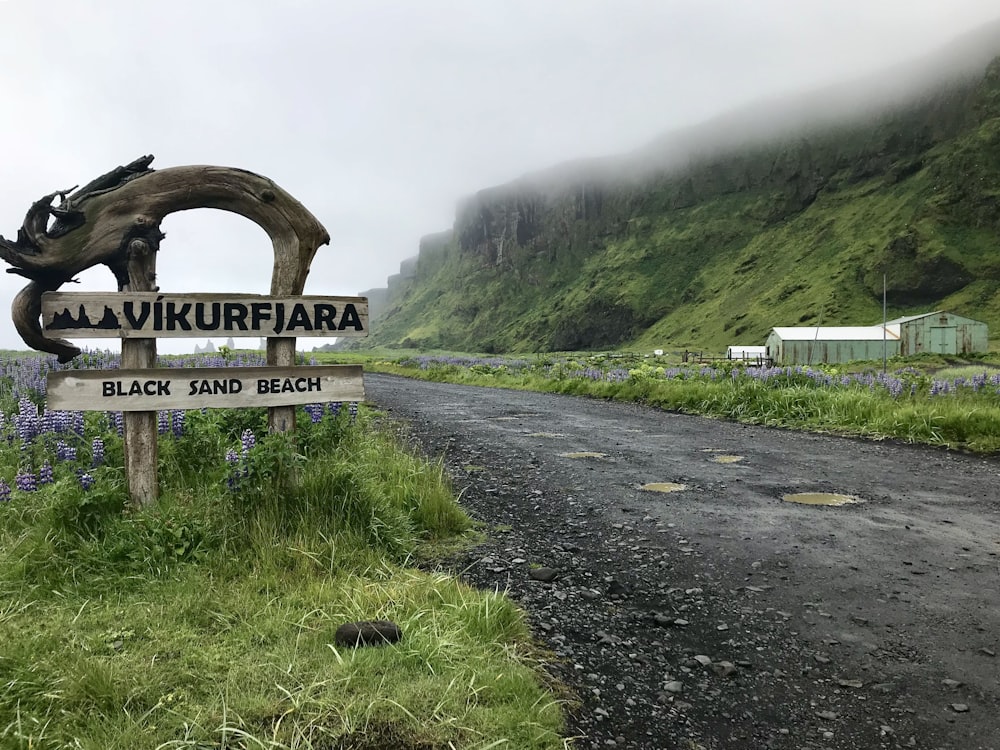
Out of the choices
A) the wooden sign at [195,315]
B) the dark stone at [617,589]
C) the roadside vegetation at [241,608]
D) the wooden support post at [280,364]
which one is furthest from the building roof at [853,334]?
the roadside vegetation at [241,608]

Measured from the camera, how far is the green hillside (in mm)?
115750

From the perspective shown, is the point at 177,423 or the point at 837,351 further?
the point at 837,351

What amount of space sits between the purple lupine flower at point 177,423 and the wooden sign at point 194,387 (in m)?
1.35

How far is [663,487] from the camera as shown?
8078 mm

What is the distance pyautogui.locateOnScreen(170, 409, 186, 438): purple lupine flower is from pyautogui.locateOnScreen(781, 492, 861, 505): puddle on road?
22.8 feet

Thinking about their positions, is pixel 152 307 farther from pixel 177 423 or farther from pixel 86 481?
pixel 177 423

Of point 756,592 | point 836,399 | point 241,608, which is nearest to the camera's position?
point 241,608

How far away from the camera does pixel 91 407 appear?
16.9 feet

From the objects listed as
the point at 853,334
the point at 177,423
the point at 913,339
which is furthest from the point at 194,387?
the point at 913,339

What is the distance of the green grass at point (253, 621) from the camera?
2781 millimetres

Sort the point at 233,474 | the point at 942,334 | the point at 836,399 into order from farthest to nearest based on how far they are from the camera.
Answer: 1. the point at 942,334
2. the point at 836,399
3. the point at 233,474

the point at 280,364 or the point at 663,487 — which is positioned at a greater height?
the point at 280,364

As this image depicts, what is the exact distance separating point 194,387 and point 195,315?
650 millimetres

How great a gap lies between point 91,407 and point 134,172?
7.36ft
